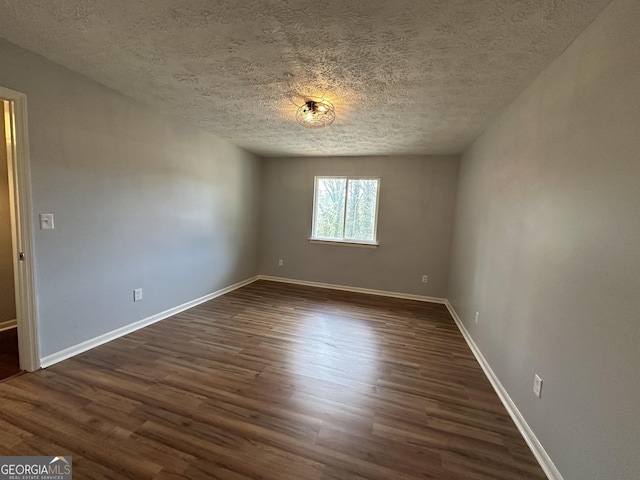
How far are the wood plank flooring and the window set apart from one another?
6.75ft

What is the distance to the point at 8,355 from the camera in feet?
7.02

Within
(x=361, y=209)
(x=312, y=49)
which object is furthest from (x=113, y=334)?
(x=361, y=209)

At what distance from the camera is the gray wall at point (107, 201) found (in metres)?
1.93

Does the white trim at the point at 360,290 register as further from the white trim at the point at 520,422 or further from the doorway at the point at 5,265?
the doorway at the point at 5,265

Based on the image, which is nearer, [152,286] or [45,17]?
[45,17]

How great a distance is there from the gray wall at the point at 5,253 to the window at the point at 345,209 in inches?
143

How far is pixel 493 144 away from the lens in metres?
2.49

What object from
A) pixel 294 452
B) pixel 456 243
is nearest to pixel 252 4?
pixel 294 452

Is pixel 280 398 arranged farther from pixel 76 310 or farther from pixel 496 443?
pixel 76 310

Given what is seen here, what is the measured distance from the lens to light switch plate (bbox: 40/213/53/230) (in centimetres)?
193

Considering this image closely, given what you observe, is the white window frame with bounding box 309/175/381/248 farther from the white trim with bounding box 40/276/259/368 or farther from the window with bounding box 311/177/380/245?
the white trim with bounding box 40/276/259/368

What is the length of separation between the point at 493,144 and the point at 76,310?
4.00 meters

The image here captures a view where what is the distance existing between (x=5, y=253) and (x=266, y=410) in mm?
3126

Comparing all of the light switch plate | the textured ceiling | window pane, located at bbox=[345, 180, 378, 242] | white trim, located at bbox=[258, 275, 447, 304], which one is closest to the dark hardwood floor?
the light switch plate
